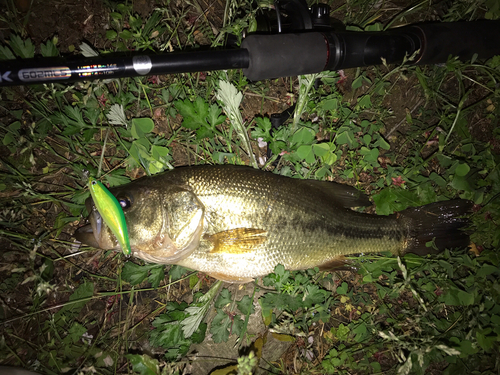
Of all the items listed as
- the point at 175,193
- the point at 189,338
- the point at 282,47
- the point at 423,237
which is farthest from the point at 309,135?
the point at 189,338

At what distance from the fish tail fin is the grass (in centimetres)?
16

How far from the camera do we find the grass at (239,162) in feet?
8.89

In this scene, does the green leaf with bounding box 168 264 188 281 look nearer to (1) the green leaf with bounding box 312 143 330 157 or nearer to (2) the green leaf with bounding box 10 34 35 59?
(1) the green leaf with bounding box 312 143 330 157

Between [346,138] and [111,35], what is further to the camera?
[346,138]

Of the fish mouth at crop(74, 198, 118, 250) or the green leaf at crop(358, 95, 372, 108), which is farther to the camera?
the green leaf at crop(358, 95, 372, 108)

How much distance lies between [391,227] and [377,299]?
3.35 feet

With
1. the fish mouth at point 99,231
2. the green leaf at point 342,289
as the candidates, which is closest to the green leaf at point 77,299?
the fish mouth at point 99,231

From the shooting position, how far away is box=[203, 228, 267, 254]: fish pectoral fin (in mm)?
2338

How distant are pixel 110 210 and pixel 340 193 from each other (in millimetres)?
2012

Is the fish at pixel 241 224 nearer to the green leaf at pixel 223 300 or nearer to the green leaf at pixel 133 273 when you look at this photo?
the green leaf at pixel 223 300

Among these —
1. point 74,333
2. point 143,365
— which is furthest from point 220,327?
point 74,333

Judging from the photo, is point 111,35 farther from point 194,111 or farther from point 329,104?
point 329,104

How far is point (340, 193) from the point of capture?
8.87ft

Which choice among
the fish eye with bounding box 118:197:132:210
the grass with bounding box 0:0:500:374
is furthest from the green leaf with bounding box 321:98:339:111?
the fish eye with bounding box 118:197:132:210
